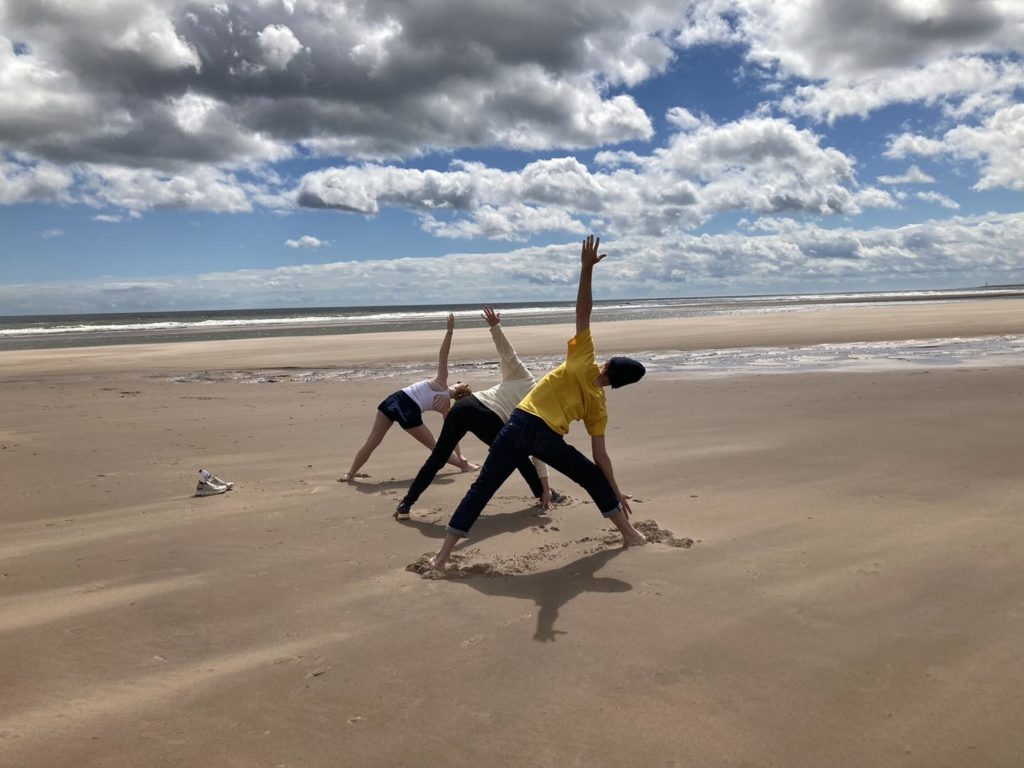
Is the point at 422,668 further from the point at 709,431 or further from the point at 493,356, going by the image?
the point at 493,356

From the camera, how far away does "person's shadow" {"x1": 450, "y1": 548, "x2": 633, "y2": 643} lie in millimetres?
4238

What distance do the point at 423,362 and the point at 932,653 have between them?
1889 centimetres

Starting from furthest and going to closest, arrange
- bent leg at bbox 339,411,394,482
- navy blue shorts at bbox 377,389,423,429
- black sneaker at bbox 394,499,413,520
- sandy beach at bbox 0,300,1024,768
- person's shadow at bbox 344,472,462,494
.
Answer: bent leg at bbox 339,411,394,482 < navy blue shorts at bbox 377,389,423,429 < person's shadow at bbox 344,472,462,494 < black sneaker at bbox 394,499,413,520 < sandy beach at bbox 0,300,1024,768

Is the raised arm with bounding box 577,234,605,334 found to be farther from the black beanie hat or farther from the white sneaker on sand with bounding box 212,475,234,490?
the white sneaker on sand with bounding box 212,475,234,490

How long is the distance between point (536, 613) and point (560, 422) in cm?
125

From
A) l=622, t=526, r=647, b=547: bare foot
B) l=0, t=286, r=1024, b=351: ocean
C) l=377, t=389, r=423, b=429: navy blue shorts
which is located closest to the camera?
l=622, t=526, r=647, b=547: bare foot

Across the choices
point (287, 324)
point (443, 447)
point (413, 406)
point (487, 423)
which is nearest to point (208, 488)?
point (413, 406)

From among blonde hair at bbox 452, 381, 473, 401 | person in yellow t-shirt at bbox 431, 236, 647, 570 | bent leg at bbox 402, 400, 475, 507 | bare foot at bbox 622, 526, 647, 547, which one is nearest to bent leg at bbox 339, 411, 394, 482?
blonde hair at bbox 452, 381, 473, 401

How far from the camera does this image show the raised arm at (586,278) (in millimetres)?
4707

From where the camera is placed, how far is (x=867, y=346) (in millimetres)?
20844

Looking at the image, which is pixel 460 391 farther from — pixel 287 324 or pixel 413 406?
pixel 287 324

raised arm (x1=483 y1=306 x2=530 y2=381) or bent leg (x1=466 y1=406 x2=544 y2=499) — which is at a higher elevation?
raised arm (x1=483 y1=306 x2=530 y2=381)

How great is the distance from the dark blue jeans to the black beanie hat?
533 millimetres

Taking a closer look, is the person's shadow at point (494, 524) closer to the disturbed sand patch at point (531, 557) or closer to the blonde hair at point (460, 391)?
the disturbed sand patch at point (531, 557)
